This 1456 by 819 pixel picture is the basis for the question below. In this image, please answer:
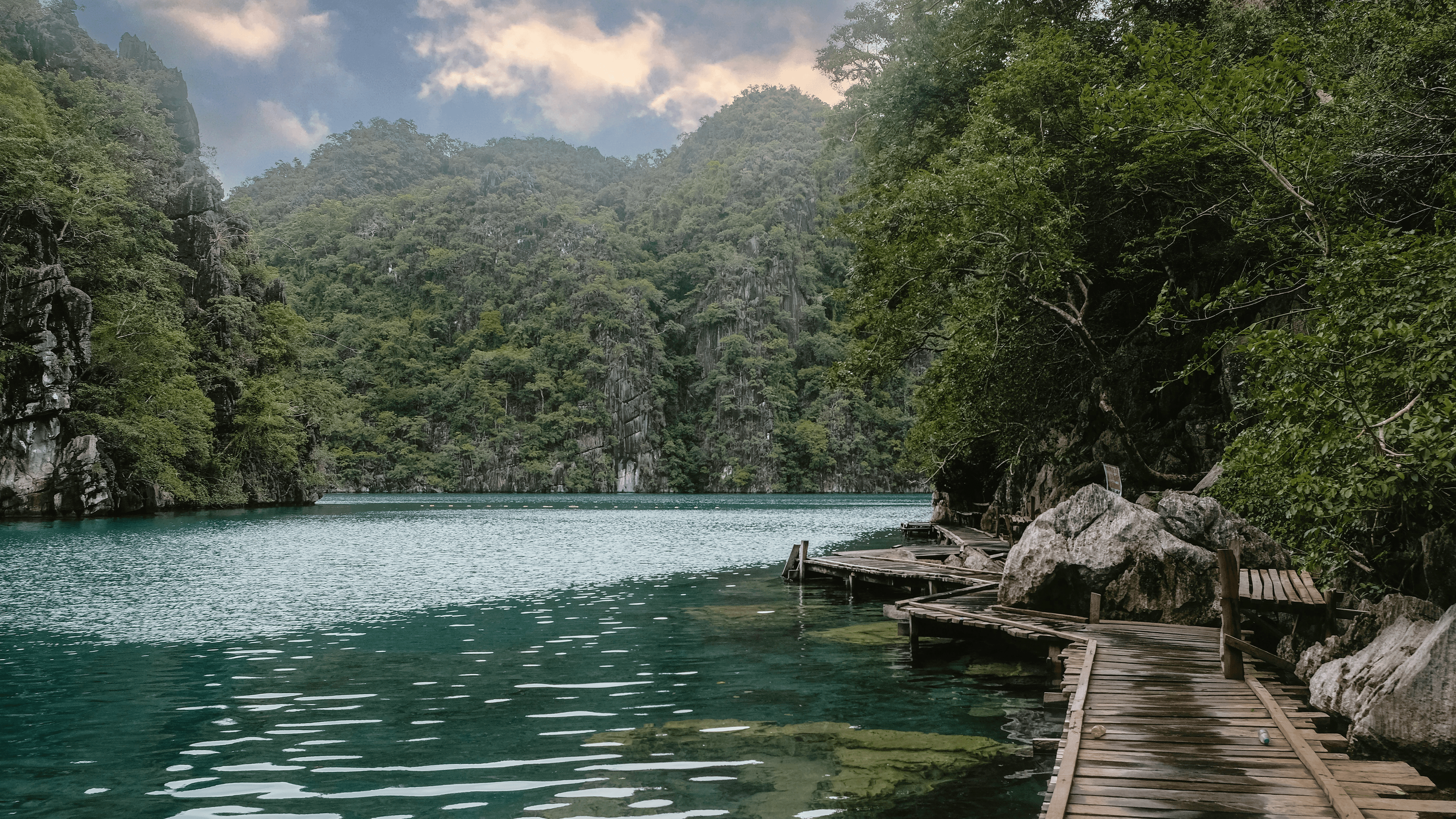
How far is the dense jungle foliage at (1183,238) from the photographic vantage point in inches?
286

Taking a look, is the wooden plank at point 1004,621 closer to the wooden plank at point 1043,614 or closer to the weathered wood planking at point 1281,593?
the wooden plank at point 1043,614

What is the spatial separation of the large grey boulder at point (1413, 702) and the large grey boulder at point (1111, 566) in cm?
459

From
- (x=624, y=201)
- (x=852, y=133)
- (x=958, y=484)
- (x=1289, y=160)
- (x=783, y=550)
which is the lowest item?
(x=783, y=550)

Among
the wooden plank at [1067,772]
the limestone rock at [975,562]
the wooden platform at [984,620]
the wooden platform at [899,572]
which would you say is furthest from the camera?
the limestone rock at [975,562]

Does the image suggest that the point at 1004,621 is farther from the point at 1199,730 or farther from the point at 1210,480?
the point at 1210,480

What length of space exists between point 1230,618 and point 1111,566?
13.5 feet

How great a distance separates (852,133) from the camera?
3441 centimetres

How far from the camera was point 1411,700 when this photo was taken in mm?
6590


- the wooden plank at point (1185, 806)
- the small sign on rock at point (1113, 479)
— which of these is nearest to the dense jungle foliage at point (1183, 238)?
the small sign on rock at point (1113, 479)

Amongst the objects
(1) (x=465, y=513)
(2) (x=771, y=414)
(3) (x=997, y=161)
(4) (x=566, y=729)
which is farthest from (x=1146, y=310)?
(2) (x=771, y=414)

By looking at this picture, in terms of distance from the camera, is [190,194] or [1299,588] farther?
[190,194]

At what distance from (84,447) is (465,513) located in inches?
883

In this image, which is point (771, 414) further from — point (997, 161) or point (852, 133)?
point (997, 161)

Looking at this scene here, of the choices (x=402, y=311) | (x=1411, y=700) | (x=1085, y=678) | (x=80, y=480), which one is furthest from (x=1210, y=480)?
(x=402, y=311)
